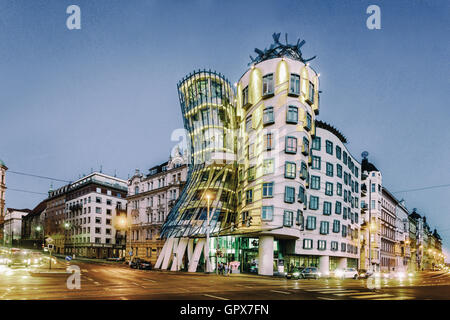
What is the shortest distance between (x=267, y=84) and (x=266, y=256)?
21.5m

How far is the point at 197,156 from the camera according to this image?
63.6m

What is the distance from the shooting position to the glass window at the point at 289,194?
47.9m

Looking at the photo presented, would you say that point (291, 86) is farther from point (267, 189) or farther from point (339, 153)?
point (339, 153)

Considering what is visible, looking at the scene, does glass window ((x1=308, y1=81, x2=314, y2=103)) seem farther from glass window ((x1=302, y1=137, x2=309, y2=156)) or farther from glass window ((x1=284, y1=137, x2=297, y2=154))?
glass window ((x1=284, y1=137, x2=297, y2=154))

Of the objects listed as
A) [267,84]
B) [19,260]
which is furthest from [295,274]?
[19,260]

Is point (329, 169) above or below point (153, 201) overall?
above

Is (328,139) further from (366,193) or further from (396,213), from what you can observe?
(396,213)

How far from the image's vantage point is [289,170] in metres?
48.2

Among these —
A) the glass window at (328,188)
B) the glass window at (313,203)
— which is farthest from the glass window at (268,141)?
the glass window at (328,188)

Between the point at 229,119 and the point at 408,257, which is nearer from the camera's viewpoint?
the point at 229,119

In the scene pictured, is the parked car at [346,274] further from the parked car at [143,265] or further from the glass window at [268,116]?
the parked car at [143,265]

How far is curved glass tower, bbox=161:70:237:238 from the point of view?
55.8 metres
